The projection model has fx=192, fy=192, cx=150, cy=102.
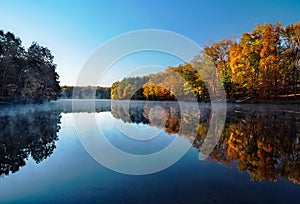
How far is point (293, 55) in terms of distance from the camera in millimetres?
28828

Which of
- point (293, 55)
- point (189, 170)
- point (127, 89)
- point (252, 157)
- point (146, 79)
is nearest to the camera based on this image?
point (189, 170)

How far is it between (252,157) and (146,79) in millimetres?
47078

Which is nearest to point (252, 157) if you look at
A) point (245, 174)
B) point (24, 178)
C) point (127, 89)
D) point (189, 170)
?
point (245, 174)

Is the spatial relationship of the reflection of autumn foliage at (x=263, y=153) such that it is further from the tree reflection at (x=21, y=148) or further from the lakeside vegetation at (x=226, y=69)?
the lakeside vegetation at (x=226, y=69)

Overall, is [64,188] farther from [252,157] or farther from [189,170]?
[252,157]

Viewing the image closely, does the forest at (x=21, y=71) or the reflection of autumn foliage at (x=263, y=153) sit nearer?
the reflection of autumn foliage at (x=263, y=153)

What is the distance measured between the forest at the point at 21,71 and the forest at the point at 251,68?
29325 millimetres

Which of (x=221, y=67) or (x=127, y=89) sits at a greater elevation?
(x=221, y=67)

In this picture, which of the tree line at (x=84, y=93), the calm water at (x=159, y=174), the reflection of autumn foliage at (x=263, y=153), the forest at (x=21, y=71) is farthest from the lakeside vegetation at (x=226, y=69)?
the tree line at (x=84, y=93)

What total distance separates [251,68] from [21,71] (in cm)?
3939

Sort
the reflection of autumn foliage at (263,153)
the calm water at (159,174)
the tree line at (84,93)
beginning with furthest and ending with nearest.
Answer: the tree line at (84,93) < the reflection of autumn foliage at (263,153) < the calm water at (159,174)

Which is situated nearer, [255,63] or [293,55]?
[293,55]

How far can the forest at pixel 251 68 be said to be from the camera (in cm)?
2912

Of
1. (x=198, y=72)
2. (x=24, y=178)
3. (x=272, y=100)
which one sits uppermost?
(x=198, y=72)
